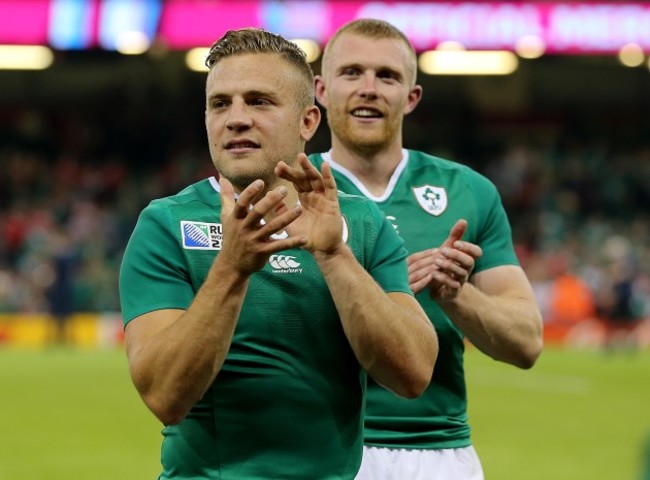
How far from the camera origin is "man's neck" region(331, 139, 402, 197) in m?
4.67

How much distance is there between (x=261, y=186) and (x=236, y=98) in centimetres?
42

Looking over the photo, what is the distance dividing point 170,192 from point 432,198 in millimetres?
24377


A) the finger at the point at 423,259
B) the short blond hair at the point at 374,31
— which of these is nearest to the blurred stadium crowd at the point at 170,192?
the short blond hair at the point at 374,31

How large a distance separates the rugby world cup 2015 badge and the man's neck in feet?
4.97

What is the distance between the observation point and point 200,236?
3.20 m

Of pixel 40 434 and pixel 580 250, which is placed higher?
pixel 580 250

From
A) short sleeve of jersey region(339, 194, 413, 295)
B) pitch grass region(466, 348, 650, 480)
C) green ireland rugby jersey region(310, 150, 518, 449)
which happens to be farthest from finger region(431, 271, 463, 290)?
pitch grass region(466, 348, 650, 480)

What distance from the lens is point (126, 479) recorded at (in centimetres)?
1060

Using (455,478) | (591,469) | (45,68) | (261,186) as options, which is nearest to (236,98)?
(261,186)

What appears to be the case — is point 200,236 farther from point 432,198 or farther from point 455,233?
point 432,198

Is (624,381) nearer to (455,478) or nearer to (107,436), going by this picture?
(107,436)

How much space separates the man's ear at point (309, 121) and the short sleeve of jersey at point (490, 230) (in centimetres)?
132

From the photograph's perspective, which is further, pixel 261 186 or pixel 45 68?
pixel 45 68

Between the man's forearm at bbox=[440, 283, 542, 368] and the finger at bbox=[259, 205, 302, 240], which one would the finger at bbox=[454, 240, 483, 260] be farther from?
the finger at bbox=[259, 205, 302, 240]
